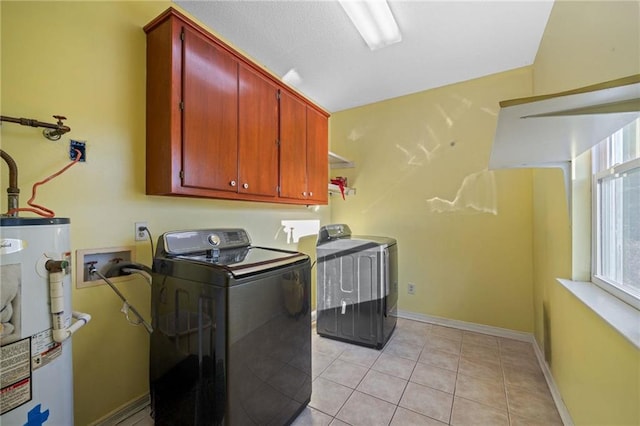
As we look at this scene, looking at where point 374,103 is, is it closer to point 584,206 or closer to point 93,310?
point 584,206

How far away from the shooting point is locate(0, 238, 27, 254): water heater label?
820 mm

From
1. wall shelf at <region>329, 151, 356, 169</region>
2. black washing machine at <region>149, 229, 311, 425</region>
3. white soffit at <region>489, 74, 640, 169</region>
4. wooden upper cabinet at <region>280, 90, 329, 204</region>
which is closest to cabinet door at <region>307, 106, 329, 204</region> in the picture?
wooden upper cabinet at <region>280, 90, 329, 204</region>

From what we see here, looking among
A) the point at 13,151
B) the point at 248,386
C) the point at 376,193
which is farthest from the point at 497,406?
the point at 13,151

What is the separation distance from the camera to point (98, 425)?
54.8 inches

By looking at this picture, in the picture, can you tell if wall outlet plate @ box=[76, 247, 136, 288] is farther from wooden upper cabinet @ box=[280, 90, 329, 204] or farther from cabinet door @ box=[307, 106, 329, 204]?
cabinet door @ box=[307, 106, 329, 204]

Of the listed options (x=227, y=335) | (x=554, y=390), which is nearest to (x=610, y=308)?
(x=554, y=390)

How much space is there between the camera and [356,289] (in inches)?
95.7

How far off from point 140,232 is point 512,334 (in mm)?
3314

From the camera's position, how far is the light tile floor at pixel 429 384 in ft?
5.09

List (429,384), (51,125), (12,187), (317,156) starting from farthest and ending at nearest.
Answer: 1. (317,156)
2. (429,384)
3. (51,125)
4. (12,187)

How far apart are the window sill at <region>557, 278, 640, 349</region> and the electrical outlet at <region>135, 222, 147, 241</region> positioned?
2228mm

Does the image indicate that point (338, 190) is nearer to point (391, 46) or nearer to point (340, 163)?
point (340, 163)

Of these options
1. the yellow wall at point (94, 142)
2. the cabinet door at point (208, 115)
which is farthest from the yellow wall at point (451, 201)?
the yellow wall at point (94, 142)

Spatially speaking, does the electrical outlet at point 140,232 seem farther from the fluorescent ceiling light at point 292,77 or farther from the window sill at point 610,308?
the window sill at point 610,308
